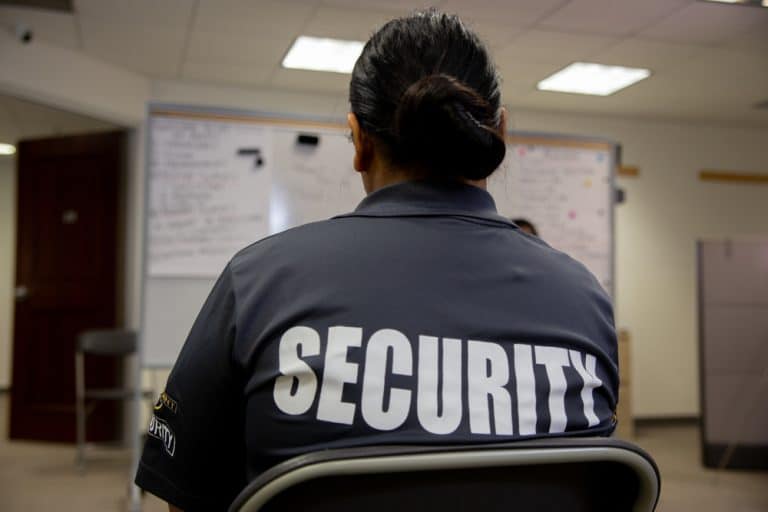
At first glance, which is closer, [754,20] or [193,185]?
[193,185]

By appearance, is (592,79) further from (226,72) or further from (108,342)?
(108,342)

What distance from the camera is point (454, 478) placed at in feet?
2.08

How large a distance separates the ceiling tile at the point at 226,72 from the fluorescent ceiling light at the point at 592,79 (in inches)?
77.8

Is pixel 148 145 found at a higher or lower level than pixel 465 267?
higher

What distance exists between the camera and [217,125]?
305cm

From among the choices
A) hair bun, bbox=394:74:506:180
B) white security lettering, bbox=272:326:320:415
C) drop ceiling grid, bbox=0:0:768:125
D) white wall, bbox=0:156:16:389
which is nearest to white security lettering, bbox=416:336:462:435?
white security lettering, bbox=272:326:320:415

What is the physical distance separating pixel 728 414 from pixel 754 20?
2.35m

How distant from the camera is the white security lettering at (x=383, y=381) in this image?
2.23 ft

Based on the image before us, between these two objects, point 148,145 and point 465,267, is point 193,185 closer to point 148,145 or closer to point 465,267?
point 148,145

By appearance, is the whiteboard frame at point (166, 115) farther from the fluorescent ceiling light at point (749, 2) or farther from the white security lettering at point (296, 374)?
the white security lettering at point (296, 374)

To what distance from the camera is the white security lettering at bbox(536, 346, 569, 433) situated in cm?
74

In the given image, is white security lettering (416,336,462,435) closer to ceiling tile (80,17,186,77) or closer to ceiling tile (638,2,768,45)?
ceiling tile (638,2,768,45)

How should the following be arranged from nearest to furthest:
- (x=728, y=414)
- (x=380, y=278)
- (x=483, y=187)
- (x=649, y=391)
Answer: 1. (x=380, y=278)
2. (x=483, y=187)
3. (x=728, y=414)
4. (x=649, y=391)

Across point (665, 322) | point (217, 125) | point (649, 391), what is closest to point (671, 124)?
point (665, 322)
